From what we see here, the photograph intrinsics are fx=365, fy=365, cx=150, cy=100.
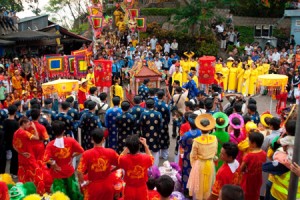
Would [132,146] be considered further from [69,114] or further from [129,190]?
[69,114]

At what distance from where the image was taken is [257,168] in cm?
477

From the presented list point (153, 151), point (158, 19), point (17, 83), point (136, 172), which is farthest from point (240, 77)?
point (158, 19)

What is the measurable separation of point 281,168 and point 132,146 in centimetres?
169

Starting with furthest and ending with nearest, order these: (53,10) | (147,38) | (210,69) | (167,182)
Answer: (53,10), (147,38), (210,69), (167,182)

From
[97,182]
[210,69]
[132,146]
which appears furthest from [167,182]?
[210,69]

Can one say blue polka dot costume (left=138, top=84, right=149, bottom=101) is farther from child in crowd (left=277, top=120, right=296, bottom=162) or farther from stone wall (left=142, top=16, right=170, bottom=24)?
stone wall (left=142, top=16, right=170, bottom=24)

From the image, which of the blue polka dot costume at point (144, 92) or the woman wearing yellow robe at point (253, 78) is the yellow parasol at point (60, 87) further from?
the woman wearing yellow robe at point (253, 78)

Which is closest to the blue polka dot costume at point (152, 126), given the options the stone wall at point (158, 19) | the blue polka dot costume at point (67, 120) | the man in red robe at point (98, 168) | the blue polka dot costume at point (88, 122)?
the blue polka dot costume at point (88, 122)

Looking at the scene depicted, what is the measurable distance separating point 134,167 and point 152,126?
2.74 m

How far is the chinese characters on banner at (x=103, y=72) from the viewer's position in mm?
10055

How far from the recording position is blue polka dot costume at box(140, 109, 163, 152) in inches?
276

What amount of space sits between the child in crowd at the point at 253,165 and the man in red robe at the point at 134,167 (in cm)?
129

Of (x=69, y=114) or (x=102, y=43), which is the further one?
(x=102, y=43)

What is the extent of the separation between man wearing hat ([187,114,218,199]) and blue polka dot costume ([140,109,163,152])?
1.73 meters
